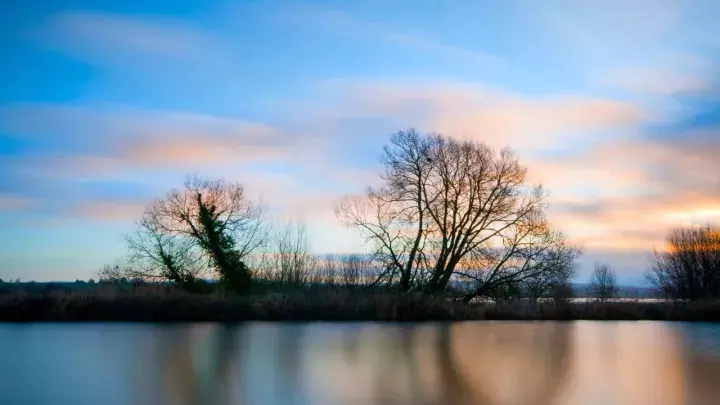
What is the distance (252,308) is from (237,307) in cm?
53

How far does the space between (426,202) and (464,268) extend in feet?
10.4

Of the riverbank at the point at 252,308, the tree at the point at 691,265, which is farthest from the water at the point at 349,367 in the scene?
the tree at the point at 691,265

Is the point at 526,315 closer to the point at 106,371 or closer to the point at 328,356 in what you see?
the point at 328,356

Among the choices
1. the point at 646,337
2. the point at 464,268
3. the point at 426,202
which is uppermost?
the point at 426,202

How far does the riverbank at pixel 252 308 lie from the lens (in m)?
21.0

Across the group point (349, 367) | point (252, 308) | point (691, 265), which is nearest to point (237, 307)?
point (252, 308)

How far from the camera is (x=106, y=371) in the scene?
9508mm

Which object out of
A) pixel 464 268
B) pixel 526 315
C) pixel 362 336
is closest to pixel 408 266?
pixel 464 268

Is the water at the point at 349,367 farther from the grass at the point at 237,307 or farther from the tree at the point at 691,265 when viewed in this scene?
the tree at the point at 691,265

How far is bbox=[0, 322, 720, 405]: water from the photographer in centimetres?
749

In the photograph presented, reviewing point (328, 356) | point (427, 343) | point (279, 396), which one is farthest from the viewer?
point (427, 343)

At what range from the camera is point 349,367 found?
9.99 meters

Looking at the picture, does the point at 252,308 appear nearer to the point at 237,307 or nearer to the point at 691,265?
the point at 237,307

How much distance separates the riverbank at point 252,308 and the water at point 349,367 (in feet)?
11.8
